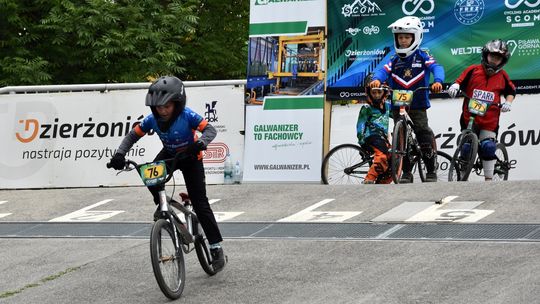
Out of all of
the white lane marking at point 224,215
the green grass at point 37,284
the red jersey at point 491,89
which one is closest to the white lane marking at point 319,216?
the white lane marking at point 224,215

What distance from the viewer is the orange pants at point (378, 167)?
1534 cm

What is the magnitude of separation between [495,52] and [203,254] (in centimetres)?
646

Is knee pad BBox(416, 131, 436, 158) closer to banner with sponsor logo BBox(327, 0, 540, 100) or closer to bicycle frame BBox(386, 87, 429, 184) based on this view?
bicycle frame BBox(386, 87, 429, 184)

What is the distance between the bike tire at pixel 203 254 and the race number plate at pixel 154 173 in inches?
31.3

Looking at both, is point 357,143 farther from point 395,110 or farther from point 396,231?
point 396,231

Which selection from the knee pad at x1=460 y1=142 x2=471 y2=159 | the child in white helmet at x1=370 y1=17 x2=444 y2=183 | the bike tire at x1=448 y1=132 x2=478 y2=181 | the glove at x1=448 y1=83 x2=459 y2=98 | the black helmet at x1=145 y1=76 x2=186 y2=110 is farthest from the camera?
the child in white helmet at x1=370 y1=17 x2=444 y2=183

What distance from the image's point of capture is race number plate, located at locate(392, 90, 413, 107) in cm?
1495

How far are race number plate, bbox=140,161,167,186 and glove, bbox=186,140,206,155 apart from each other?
245mm

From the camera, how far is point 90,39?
25.5 metres

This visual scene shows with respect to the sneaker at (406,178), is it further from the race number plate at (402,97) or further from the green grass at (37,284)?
the green grass at (37,284)

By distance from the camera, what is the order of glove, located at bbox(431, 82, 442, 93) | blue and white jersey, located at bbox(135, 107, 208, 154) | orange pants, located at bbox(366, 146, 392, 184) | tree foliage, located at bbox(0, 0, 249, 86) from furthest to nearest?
tree foliage, located at bbox(0, 0, 249, 86), orange pants, located at bbox(366, 146, 392, 184), glove, located at bbox(431, 82, 442, 93), blue and white jersey, located at bbox(135, 107, 208, 154)

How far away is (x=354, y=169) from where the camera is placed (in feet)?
51.4

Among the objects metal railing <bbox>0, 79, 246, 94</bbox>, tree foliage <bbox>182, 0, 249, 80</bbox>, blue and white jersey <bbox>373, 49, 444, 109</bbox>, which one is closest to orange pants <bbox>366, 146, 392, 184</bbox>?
blue and white jersey <bbox>373, 49, 444, 109</bbox>

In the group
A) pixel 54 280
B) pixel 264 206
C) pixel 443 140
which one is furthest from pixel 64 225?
pixel 443 140
